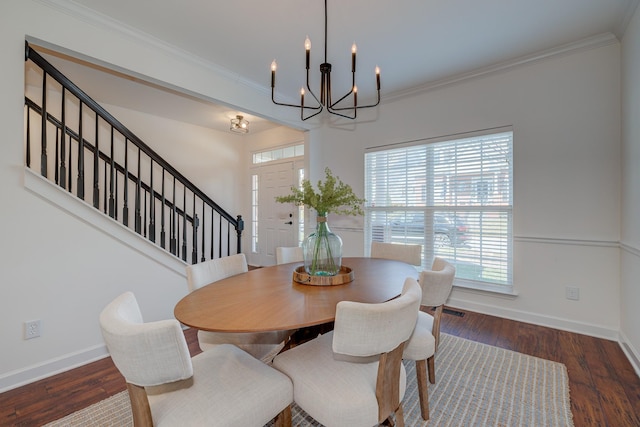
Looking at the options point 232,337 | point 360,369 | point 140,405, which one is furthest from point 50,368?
point 360,369

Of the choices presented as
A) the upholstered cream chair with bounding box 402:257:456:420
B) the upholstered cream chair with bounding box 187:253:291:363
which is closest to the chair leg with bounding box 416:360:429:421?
the upholstered cream chair with bounding box 402:257:456:420

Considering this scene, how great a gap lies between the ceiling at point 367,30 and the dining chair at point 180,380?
2131 mm

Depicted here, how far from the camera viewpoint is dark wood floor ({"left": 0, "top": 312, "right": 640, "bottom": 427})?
1.60m

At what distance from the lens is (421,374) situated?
1.57 m

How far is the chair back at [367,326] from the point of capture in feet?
3.26

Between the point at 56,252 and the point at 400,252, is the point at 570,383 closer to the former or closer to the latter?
the point at 400,252

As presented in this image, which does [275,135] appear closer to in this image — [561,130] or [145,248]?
[145,248]

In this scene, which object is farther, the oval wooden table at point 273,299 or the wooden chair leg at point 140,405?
the oval wooden table at point 273,299

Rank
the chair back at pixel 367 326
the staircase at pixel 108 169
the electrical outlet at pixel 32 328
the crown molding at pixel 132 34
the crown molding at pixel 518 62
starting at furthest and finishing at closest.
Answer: the staircase at pixel 108 169, the crown molding at pixel 518 62, the crown molding at pixel 132 34, the electrical outlet at pixel 32 328, the chair back at pixel 367 326

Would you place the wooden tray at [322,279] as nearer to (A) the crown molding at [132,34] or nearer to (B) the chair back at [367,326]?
(B) the chair back at [367,326]

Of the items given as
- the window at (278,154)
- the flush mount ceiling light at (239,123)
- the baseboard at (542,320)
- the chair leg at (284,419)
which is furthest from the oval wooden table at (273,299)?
the window at (278,154)

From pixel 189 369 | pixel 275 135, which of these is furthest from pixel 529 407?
pixel 275 135

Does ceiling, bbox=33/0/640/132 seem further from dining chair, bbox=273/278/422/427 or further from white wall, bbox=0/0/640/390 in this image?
dining chair, bbox=273/278/422/427

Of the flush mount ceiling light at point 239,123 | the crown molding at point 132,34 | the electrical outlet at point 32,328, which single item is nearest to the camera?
the electrical outlet at point 32,328
